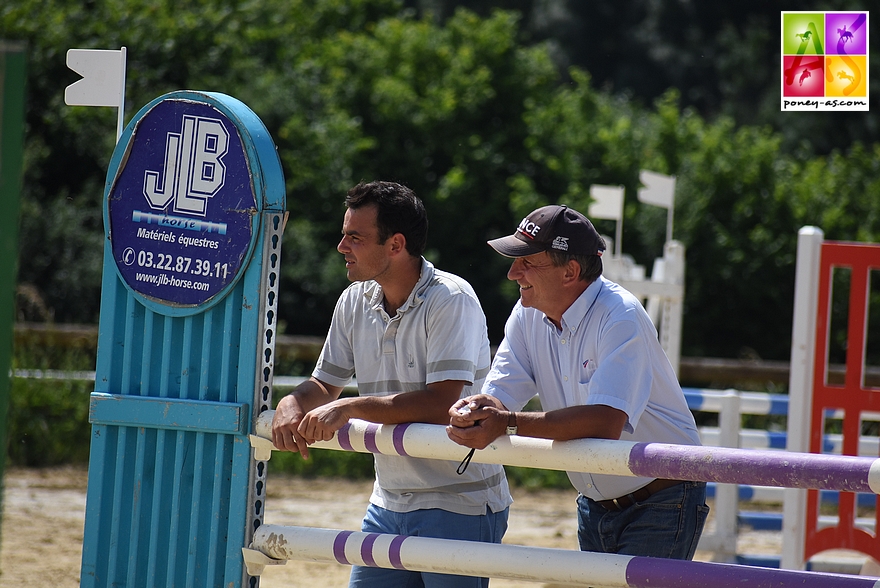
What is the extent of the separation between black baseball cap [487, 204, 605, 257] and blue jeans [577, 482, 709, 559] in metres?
0.67

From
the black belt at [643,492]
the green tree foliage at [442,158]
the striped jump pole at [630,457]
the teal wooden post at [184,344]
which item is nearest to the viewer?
the striped jump pole at [630,457]

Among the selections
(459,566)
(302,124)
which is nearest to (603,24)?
(302,124)

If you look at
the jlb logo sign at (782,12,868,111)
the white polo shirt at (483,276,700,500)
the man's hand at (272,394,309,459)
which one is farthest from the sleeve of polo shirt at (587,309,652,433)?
the jlb logo sign at (782,12,868,111)

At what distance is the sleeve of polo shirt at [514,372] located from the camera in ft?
8.65

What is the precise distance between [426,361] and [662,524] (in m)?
0.75

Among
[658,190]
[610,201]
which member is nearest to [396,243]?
[610,201]

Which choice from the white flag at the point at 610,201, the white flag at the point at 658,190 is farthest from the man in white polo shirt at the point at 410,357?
the white flag at the point at 658,190

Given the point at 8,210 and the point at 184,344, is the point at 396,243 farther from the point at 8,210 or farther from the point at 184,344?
the point at 8,210

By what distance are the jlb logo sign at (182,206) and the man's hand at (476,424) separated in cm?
68

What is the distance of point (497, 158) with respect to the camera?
44.2 feet

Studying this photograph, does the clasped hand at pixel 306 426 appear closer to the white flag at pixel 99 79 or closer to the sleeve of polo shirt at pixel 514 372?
the sleeve of polo shirt at pixel 514 372

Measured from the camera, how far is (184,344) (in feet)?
8.22

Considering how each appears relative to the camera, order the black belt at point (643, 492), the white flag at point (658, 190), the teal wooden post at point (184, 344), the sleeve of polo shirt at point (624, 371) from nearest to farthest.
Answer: the sleeve of polo shirt at point (624, 371), the teal wooden post at point (184, 344), the black belt at point (643, 492), the white flag at point (658, 190)

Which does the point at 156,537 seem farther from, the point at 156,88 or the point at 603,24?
the point at 603,24
